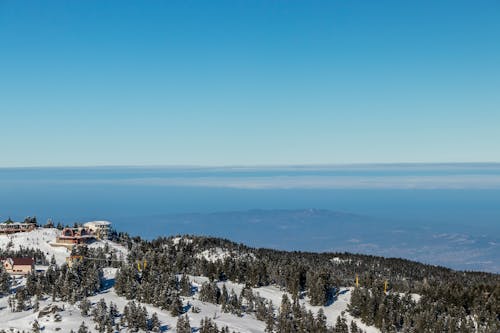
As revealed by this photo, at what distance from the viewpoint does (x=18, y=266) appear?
438ft

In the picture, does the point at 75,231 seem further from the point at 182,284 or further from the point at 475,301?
the point at 475,301

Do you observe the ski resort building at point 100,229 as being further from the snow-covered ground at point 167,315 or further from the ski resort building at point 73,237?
the snow-covered ground at point 167,315

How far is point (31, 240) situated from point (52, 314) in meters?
70.0

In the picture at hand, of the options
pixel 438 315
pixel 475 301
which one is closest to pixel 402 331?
pixel 438 315

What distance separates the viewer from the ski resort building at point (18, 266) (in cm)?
13288

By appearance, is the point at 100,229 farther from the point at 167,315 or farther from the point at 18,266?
the point at 167,315

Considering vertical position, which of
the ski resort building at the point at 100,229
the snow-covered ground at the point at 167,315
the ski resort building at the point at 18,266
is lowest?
the snow-covered ground at the point at 167,315

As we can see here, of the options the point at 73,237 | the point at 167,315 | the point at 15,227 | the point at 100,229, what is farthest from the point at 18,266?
the point at 15,227

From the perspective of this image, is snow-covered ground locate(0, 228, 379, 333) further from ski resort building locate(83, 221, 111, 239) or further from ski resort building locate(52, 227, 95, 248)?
ski resort building locate(83, 221, 111, 239)

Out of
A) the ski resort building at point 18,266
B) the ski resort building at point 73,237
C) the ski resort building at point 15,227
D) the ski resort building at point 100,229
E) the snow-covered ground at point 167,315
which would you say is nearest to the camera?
the snow-covered ground at point 167,315

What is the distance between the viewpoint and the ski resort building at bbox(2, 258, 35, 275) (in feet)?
436

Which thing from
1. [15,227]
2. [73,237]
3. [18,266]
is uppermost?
[15,227]

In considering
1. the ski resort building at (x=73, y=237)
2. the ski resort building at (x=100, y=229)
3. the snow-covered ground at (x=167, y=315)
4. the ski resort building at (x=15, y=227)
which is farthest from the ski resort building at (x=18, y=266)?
the ski resort building at (x=15, y=227)

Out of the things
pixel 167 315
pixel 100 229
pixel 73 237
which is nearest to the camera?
pixel 167 315
